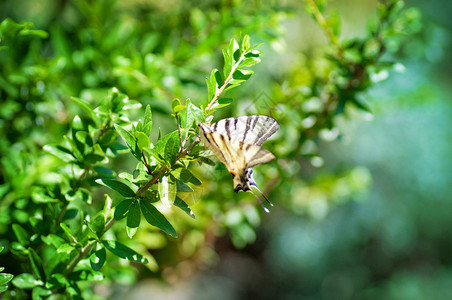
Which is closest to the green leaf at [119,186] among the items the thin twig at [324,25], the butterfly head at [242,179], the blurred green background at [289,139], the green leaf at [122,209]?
the green leaf at [122,209]

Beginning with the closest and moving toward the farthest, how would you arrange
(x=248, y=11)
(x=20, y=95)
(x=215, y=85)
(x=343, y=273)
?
1. (x=215, y=85)
2. (x=20, y=95)
3. (x=248, y=11)
4. (x=343, y=273)

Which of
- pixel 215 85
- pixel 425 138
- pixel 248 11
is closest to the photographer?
pixel 215 85

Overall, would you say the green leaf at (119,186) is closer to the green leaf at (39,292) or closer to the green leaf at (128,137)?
the green leaf at (128,137)

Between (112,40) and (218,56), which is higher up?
(218,56)

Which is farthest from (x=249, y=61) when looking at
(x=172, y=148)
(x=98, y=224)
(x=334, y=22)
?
(x=334, y=22)

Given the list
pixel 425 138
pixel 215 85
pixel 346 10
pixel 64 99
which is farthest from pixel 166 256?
pixel 346 10

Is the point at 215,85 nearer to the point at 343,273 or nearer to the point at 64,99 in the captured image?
the point at 64,99

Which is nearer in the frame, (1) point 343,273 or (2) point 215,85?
(2) point 215,85

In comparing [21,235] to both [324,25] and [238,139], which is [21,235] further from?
[324,25]
